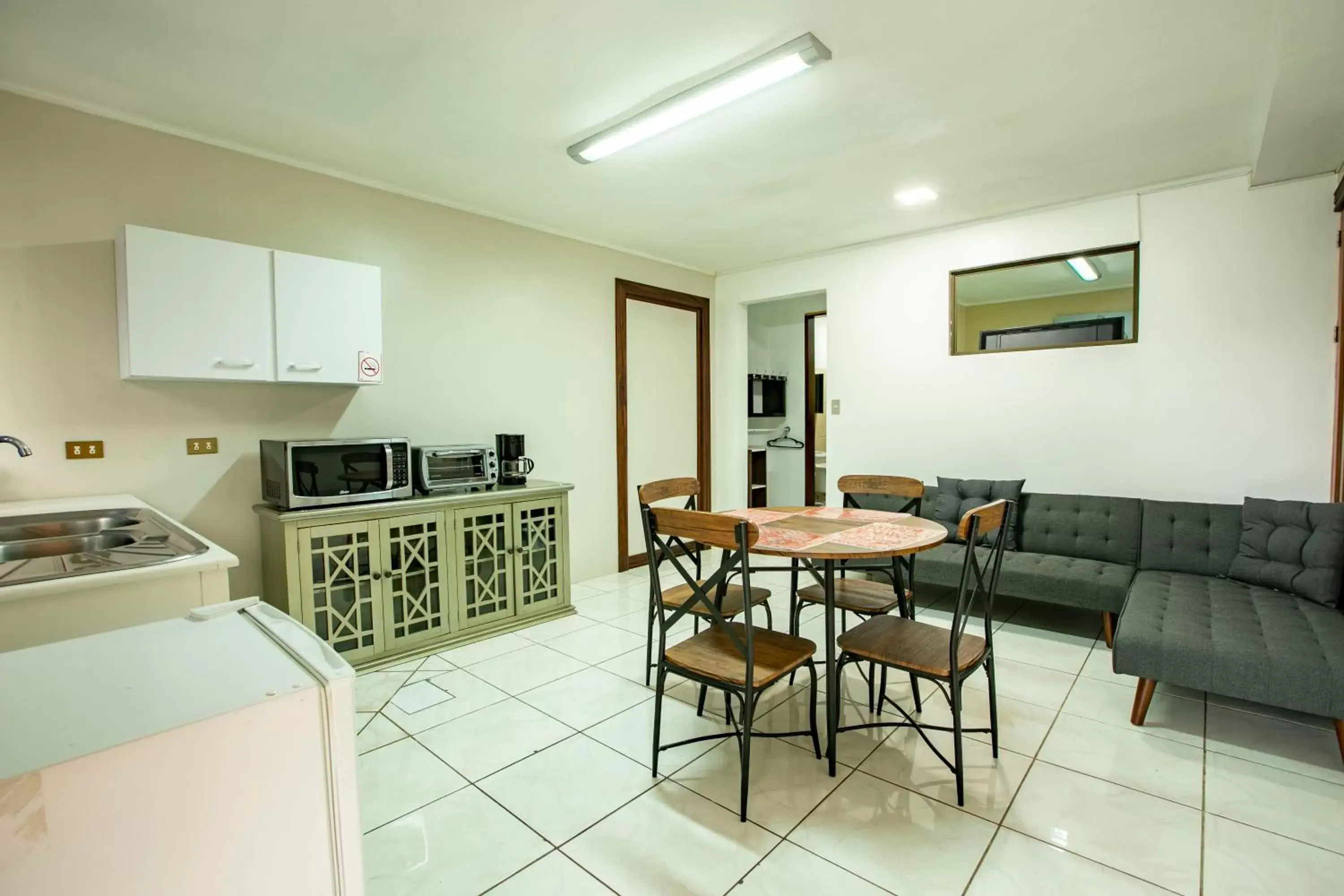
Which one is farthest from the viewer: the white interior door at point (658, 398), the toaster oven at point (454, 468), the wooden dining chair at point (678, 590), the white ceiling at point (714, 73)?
the white interior door at point (658, 398)

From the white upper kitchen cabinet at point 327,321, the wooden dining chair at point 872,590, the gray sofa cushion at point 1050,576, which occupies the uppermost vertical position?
the white upper kitchen cabinet at point 327,321

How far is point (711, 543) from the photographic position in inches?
78.3

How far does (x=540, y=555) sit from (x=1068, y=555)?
331 cm

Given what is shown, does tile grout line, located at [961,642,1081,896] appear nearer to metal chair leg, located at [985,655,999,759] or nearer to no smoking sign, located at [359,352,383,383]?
metal chair leg, located at [985,655,999,759]

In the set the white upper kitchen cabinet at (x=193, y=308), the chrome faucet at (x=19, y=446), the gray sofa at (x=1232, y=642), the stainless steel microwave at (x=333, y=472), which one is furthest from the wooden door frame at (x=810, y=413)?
the chrome faucet at (x=19, y=446)

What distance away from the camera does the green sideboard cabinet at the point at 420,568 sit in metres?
2.89

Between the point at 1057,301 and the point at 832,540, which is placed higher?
the point at 1057,301

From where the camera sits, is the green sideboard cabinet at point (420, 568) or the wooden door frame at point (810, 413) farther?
the wooden door frame at point (810, 413)

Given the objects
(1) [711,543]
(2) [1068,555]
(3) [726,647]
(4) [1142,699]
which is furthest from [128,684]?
(2) [1068,555]

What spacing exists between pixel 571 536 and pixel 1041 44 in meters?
3.91

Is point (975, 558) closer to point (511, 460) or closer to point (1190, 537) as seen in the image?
point (1190, 537)

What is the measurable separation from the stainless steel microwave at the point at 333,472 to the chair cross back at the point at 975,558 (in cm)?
271

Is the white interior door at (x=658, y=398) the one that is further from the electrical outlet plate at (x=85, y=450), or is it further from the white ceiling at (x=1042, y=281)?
the electrical outlet plate at (x=85, y=450)

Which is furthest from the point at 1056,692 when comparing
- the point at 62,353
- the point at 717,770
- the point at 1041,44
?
the point at 62,353
